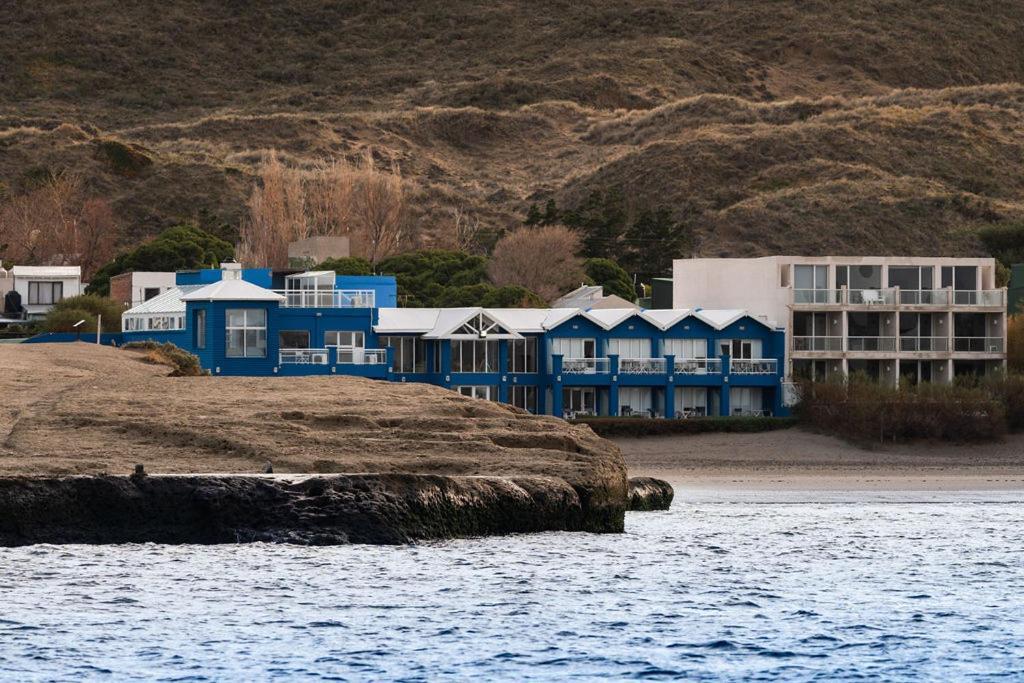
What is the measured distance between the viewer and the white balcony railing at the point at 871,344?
86312mm

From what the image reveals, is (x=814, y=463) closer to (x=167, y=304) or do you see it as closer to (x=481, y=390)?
(x=481, y=390)

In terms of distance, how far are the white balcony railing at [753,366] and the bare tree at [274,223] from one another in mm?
46478

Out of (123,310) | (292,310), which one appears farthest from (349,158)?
(292,310)

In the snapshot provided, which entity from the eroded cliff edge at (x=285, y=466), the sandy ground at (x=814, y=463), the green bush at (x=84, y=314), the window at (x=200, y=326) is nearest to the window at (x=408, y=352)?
the window at (x=200, y=326)

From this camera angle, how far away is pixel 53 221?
5512 inches

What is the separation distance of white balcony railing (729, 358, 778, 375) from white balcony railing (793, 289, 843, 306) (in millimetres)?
3170

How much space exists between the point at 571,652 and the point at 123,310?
72653mm

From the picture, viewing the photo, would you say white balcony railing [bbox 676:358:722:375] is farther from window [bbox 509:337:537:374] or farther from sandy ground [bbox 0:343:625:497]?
sandy ground [bbox 0:343:625:497]

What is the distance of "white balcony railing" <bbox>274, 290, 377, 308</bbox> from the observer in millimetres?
85375

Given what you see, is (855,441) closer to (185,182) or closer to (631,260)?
(631,260)

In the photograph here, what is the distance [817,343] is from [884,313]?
3425 millimetres

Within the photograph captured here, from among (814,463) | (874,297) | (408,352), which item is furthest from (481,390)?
(874,297)

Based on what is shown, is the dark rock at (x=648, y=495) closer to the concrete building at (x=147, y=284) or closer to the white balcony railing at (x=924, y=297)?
the white balcony railing at (x=924, y=297)

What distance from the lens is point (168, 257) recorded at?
11569 cm
